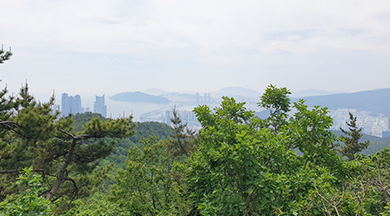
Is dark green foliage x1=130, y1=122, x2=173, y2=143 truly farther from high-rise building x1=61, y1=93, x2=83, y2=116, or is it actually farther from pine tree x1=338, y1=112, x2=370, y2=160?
high-rise building x1=61, y1=93, x2=83, y2=116

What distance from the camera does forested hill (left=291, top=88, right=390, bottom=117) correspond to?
175125mm

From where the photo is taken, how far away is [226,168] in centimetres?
288

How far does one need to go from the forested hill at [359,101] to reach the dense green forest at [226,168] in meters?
193

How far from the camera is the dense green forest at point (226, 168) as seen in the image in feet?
8.74

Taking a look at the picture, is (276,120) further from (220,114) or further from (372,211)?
(372,211)

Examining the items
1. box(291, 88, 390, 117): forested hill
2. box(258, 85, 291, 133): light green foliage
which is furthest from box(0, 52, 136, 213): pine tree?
box(291, 88, 390, 117): forested hill

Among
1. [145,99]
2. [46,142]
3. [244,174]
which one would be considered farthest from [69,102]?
[244,174]

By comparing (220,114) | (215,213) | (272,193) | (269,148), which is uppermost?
(220,114)

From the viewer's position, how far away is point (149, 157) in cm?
668

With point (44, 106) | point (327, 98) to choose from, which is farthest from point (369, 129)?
point (44, 106)

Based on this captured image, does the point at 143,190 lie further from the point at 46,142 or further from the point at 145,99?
the point at 145,99

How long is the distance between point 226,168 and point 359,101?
241 m

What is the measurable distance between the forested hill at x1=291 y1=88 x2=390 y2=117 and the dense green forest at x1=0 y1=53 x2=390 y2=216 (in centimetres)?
19333

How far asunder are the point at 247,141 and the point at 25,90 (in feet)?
26.4
